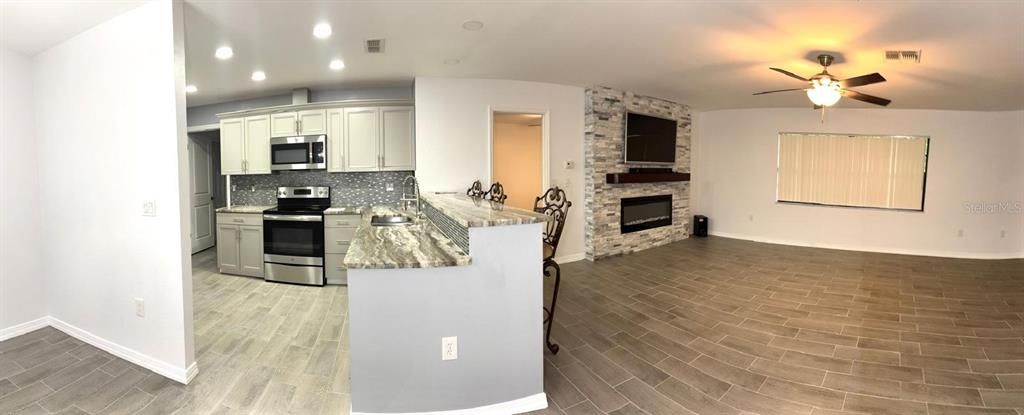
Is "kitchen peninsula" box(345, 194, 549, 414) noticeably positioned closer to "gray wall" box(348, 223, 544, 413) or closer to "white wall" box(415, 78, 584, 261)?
"gray wall" box(348, 223, 544, 413)

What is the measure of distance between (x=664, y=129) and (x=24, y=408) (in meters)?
6.71

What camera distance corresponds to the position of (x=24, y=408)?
6.64 ft

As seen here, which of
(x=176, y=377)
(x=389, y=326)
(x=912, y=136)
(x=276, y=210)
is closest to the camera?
(x=389, y=326)

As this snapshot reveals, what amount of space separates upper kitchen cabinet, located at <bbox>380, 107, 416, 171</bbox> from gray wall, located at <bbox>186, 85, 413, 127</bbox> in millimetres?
383

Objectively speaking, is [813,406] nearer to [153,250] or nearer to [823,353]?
[823,353]

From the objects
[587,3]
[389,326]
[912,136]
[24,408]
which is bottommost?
[24,408]

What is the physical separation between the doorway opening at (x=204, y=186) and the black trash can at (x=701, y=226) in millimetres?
8088

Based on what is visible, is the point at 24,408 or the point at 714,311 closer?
the point at 24,408

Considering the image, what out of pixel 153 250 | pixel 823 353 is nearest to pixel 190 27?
pixel 153 250

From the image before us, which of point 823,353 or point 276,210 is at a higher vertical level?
point 276,210

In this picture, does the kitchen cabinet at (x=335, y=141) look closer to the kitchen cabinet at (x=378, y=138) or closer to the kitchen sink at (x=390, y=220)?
the kitchen cabinet at (x=378, y=138)

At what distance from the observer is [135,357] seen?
249 cm

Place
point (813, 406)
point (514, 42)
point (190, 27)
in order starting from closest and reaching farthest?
point (813, 406), point (190, 27), point (514, 42)

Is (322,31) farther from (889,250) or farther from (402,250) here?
(889,250)
